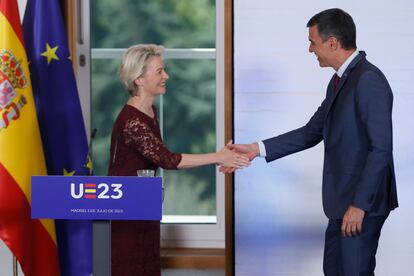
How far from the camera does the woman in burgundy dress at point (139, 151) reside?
10.5 feet

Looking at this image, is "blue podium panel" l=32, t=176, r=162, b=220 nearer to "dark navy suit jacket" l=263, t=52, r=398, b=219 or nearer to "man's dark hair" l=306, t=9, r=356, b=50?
"dark navy suit jacket" l=263, t=52, r=398, b=219

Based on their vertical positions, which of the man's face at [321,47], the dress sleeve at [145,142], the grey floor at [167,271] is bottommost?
the grey floor at [167,271]

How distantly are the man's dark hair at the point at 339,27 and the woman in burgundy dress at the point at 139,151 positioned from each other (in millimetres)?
773

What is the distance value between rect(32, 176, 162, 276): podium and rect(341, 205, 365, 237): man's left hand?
0.71 metres

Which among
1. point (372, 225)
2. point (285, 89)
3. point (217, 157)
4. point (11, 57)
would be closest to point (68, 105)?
point (11, 57)

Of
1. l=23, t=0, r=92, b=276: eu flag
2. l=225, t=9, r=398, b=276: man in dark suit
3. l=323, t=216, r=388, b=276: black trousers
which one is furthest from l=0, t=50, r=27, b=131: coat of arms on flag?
l=323, t=216, r=388, b=276: black trousers

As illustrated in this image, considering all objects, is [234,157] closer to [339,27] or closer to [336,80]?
[336,80]

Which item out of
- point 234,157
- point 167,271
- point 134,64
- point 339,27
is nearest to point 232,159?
point 234,157

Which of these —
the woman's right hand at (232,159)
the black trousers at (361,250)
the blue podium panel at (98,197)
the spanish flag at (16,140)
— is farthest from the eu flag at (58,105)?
the black trousers at (361,250)

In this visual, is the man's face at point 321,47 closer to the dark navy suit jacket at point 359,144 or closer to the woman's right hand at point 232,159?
the dark navy suit jacket at point 359,144

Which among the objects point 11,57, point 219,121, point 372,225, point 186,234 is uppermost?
point 11,57

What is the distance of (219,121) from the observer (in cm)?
444

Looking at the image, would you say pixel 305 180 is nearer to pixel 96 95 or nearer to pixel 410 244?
pixel 410 244

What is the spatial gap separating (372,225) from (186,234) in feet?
5.89
